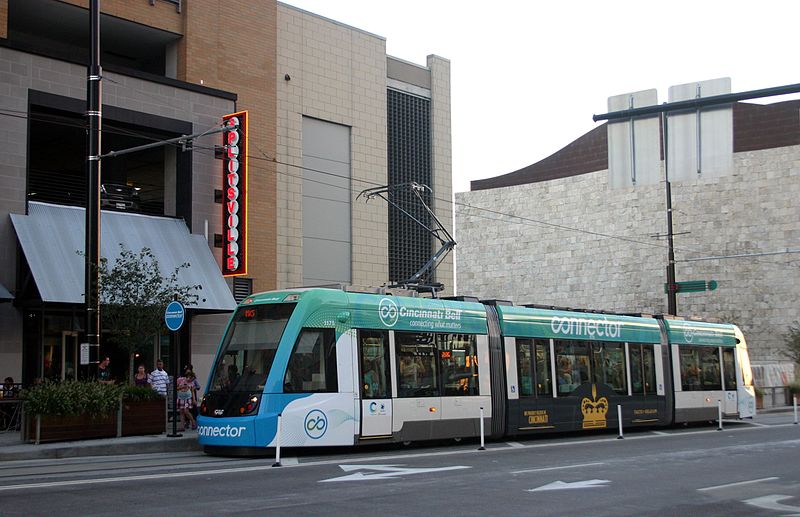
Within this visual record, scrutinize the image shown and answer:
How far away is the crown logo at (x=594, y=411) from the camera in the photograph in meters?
23.3

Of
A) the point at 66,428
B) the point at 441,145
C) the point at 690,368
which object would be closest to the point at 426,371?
the point at 66,428

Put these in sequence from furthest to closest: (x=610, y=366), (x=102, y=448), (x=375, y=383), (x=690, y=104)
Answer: (x=610, y=366) < (x=375, y=383) < (x=102, y=448) < (x=690, y=104)

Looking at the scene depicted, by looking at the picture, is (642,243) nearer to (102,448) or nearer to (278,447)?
(102,448)

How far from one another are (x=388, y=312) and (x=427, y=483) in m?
6.54

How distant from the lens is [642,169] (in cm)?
1599

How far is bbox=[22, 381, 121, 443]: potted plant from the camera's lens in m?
18.4

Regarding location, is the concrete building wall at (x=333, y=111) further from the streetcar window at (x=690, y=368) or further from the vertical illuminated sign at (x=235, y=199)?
the streetcar window at (x=690, y=368)

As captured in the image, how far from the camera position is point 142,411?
2022 cm

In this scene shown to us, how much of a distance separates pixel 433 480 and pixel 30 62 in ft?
59.2

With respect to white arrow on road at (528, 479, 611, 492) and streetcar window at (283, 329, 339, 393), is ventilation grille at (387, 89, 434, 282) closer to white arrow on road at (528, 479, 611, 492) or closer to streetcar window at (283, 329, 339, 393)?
streetcar window at (283, 329, 339, 393)

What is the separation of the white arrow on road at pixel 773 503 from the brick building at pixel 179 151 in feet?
58.2

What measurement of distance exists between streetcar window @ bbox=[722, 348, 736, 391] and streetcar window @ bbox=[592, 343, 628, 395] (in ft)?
18.1

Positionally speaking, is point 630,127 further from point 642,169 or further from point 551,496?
point 551,496

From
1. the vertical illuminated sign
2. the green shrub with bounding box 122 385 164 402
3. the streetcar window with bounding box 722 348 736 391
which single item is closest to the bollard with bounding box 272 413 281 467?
the green shrub with bounding box 122 385 164 402
